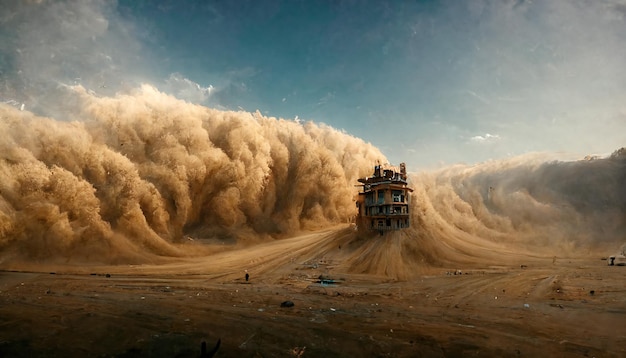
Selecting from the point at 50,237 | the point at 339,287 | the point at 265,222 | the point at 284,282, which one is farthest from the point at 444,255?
the point at 50,237

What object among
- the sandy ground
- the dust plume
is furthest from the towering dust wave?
the dust plume

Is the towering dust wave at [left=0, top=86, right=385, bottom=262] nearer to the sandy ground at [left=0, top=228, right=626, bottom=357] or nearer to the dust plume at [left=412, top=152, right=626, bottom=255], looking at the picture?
the sandy ground at [left=0, top=228, right=626, bottom=357]

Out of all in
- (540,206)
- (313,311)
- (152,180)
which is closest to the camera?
(313,311)

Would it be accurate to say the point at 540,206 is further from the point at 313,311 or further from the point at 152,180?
the point at 152,180

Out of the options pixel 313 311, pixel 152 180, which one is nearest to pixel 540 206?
pixel 313 311

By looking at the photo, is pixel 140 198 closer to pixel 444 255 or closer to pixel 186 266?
pixel 186 266

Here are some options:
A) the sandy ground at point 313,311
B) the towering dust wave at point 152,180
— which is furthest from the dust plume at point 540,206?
the towering dust wave at point 152,180

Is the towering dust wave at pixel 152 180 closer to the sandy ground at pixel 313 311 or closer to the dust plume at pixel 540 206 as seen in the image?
the sandy ground at pixel 313 311
